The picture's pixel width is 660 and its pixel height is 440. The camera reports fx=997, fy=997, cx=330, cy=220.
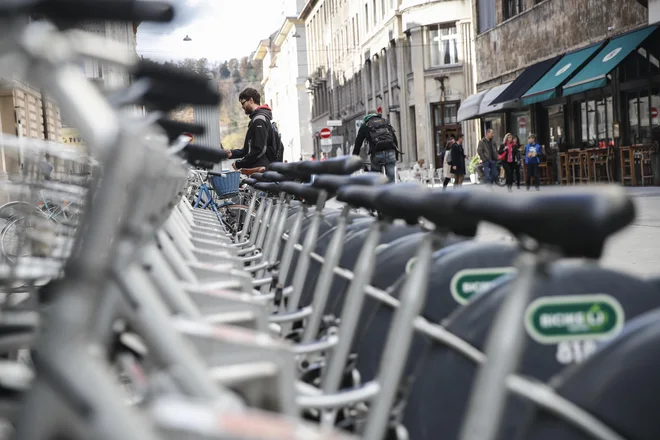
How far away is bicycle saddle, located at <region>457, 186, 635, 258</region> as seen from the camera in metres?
1.41

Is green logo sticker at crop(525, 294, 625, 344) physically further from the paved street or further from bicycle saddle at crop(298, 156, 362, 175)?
the paved street

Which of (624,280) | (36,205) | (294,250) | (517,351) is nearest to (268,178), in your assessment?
(294,250)

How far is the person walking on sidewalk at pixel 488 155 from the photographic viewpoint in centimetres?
2625

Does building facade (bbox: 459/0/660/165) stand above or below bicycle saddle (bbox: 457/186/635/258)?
above

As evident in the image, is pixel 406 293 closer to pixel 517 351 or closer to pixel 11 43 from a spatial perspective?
pixel 517 351

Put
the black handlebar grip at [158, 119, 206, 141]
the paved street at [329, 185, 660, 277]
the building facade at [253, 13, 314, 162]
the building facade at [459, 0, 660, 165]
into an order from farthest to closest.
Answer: the building facade at [253, 13, 314, 162] < the building facade at [459, 0, 660, 165] < the paved street at [329, 185, 660, 277] < the black handlebar grip at [158, 119, 206, 141]

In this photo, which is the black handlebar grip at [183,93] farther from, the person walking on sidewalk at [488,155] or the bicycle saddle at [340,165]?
the person walking on sidewalk at [488,155]

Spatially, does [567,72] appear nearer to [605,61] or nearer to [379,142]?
[605,61]

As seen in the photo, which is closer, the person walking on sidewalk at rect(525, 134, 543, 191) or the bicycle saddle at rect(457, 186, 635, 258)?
the bicycle saddle at rect(457, 186, 635, 258)

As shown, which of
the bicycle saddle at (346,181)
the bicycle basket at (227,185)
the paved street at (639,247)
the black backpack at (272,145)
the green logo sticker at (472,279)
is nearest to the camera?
the green logo sticker at (472,279)

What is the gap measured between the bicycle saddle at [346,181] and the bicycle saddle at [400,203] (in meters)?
0.57

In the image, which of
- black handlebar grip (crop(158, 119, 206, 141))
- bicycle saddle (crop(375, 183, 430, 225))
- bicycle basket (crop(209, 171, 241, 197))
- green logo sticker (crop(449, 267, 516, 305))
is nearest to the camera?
bicycle saddle (crop(375, 183, 430, 225))


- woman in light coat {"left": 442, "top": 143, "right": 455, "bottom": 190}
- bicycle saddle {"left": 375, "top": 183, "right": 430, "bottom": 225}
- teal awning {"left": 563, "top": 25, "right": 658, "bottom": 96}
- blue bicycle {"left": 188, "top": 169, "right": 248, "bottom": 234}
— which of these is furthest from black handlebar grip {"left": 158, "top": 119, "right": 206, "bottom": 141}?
woman in light coat {"left": 442, "top": 143, "right": 455, "bottom": 190}

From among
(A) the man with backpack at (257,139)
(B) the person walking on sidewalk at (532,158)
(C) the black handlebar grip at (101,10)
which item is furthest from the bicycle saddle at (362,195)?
(B) the person walking on sidewalk at (532,158)
